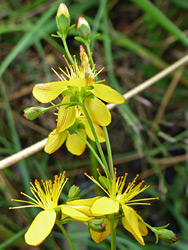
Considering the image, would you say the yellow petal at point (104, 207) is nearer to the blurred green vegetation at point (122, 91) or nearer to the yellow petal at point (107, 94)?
the yellow petal at point (107, 94)

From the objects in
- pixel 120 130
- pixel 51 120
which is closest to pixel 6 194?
pixel 51 120

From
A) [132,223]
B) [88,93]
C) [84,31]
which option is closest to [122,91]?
[84,31]

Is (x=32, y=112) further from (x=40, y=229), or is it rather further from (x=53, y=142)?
(x=40, y=229)

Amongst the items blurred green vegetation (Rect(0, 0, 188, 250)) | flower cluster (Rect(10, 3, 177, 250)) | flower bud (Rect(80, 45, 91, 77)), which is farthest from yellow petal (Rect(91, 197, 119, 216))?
blurred green vegetation (Rect(0, 0, 188, 250))

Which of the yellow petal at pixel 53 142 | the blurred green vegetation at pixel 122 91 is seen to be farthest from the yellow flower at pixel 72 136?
the blurred green vegetation at pixel 122 91

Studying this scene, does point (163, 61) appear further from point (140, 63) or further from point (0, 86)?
point (0, 86)

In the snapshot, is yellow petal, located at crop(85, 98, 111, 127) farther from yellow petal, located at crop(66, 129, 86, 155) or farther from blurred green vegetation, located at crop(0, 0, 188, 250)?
blurred green vegetation, located at crop(0, 0, 188, 250)
